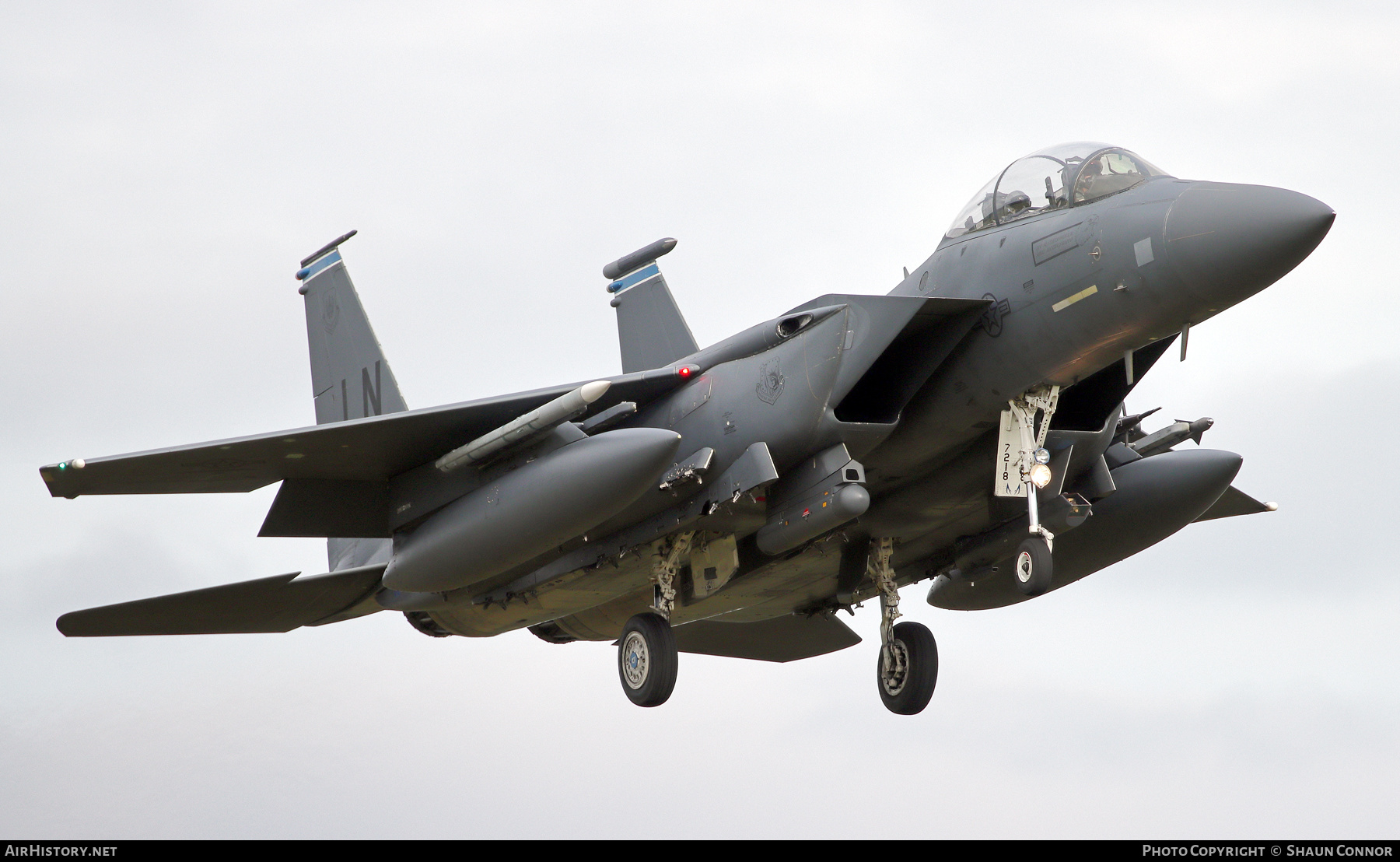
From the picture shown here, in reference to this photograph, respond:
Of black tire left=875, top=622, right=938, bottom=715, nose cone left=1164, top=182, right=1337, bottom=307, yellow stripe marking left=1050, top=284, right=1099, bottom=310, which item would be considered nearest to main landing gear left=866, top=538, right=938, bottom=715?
black tire left=875, top=622, right=938, bottom=715

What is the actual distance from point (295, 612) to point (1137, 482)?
8.71 m

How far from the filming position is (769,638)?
734 inches

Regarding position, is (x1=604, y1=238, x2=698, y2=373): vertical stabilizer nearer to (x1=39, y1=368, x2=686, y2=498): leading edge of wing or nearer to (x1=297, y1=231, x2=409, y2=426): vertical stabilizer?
(x1=297, y1=231, x2=409, y2=426): vertical stabilizer

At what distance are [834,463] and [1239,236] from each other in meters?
3.62

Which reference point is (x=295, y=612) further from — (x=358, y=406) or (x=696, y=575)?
(x=696, y=575)

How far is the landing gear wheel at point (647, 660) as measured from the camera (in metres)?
14.1

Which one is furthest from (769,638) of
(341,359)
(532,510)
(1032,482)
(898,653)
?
(1032,482)

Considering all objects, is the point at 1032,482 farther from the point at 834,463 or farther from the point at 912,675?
the point at 912,675

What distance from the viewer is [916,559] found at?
1560 cm

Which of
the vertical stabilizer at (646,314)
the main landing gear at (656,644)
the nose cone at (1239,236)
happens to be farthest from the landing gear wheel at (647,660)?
the nose cone at (1239,236)

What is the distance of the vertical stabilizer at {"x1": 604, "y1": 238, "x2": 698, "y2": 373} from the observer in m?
18.0

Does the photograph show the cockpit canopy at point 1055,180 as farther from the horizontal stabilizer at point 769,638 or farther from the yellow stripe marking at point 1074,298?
the horizontal stabilizer at point 769,638
